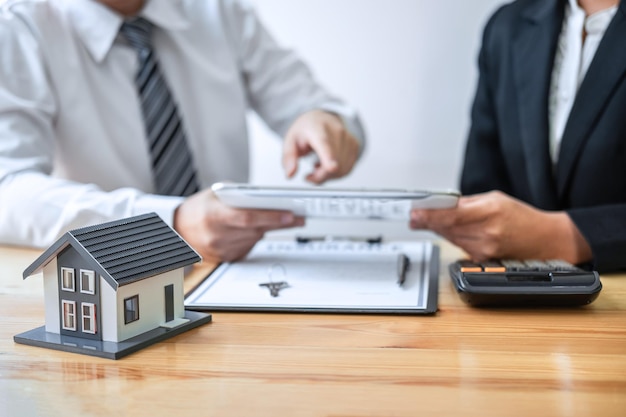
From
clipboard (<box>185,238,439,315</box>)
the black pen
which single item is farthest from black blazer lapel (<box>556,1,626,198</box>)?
the black pen

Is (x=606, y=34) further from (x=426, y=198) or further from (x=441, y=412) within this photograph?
(x=441, y=412)

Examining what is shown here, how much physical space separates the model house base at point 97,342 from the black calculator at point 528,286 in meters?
0.31

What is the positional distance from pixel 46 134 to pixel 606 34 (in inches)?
38.3

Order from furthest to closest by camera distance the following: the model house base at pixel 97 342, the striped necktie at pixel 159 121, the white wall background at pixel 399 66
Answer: the white wall background at pixel 399 66 < the striped necktie at pixel 159 121 < the model house base at pixel 97 342

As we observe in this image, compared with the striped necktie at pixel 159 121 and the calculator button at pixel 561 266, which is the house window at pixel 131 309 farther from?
the striped necktie at pixel 159 121

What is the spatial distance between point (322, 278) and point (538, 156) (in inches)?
23.0

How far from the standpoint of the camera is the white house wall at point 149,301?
0.70 meters

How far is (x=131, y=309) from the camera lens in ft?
2.35

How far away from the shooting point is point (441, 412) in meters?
0.57

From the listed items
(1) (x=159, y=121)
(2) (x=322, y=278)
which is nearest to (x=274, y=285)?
(2) (x=322, y=278)

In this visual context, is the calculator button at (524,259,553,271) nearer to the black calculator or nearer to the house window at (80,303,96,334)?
the black calculator

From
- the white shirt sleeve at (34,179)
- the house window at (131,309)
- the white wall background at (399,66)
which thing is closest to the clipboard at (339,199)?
the white shirt sleeve at (34,179)

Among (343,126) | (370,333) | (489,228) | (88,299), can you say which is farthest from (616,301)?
(343,126)

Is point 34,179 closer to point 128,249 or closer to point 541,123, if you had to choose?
point 128,249
